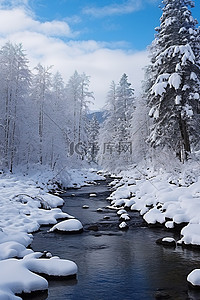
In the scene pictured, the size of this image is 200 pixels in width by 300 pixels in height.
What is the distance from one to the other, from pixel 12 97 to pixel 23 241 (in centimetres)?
1667

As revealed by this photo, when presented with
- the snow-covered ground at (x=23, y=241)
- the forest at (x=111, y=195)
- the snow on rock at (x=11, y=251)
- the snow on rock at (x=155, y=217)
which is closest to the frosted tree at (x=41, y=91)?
the forest at (x=111, y=195)

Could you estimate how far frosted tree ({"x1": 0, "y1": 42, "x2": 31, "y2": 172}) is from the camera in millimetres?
22516

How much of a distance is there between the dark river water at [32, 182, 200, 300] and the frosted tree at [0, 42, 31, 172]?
42.6 ft

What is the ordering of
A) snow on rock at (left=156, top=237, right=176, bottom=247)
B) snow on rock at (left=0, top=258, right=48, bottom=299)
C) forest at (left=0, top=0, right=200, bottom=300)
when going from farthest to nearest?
snow on rock at (left=156, top=237, right=176, bottom=247) → forest at (left=0, top=0, right=200, bottom=300) → snow on rock at (left=0, top=258, right=48, bottom=299)

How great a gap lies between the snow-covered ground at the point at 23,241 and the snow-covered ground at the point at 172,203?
314cm

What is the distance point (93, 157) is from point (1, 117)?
3989 centimetres

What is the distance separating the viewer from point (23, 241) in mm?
8625

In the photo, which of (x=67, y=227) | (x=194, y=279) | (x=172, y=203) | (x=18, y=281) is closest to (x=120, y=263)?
(x=194, y=279)

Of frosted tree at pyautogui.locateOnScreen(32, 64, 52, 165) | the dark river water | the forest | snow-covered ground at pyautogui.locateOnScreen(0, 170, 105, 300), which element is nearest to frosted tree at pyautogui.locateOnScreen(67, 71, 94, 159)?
the forest

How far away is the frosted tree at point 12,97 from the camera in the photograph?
22516 mm

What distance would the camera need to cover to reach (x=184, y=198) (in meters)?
12.1

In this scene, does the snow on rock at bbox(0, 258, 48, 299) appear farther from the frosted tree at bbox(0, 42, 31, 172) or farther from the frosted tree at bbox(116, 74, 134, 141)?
the frosted tree at bbox(116, 74, 134, 141)

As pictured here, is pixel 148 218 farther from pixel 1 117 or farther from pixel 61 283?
pixel 1 117

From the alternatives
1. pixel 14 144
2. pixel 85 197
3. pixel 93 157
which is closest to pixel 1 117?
pixel 14 144
